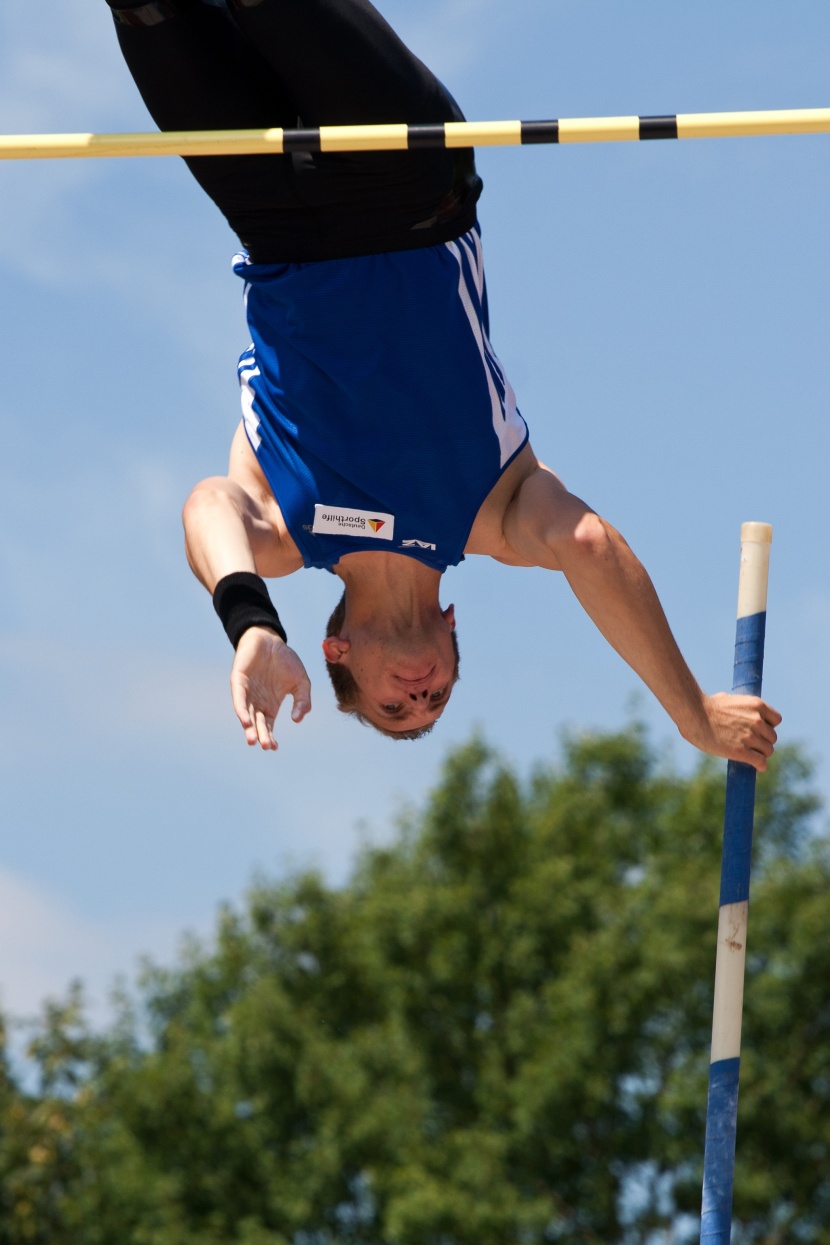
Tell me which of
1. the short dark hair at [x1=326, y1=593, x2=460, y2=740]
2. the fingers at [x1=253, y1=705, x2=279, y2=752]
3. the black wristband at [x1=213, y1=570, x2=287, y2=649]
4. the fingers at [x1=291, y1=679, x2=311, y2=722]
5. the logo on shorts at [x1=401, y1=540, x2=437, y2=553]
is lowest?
the fingers at [x1=253, y1=705, x2=279, y2=752]

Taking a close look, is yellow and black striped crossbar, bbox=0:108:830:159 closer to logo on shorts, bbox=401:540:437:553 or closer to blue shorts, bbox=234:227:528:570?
blue shorts, bbox=234:227:528:570

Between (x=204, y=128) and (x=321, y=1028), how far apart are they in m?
20.9

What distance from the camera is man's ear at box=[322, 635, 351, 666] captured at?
5.50 m

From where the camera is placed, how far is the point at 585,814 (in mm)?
25312

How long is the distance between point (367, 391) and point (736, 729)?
1.57 metres

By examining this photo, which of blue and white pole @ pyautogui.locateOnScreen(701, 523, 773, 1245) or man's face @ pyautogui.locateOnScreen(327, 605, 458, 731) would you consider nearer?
man's face @ pyautogui.locateOnScreen(327, 605, 458, 731)

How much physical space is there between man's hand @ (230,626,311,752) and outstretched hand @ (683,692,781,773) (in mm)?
1503

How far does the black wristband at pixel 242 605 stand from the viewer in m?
4.61

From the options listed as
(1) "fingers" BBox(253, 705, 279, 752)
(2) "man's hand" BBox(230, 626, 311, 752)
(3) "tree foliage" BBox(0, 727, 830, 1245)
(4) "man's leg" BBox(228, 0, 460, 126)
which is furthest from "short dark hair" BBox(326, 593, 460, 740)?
(3) "tree foliage" BBox(0, 727, 830, 1245)

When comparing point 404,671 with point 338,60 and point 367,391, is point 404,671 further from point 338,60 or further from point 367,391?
point 338,60

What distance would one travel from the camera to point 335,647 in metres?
5.52

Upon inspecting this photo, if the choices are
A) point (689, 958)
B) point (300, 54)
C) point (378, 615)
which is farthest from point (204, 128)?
point (689, 958)

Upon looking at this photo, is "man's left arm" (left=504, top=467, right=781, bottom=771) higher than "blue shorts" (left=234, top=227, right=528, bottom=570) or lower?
lower

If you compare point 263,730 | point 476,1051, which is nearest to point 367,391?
point 263,730
